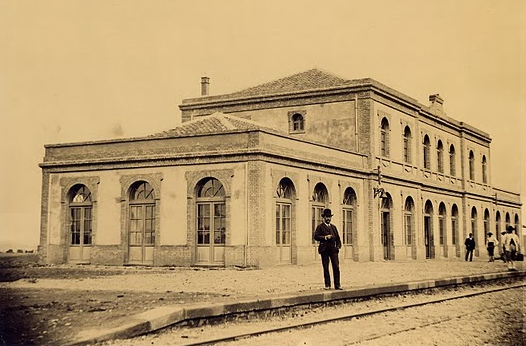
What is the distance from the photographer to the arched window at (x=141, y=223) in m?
23.5

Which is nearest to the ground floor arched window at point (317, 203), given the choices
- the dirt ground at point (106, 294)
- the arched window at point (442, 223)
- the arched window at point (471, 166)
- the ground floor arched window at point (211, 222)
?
the ground floor arched window at point (211, 222)

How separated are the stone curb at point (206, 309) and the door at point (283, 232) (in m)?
8.67

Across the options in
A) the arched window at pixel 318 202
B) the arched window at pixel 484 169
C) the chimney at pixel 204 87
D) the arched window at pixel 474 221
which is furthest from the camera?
the arched window at pixel 484 169

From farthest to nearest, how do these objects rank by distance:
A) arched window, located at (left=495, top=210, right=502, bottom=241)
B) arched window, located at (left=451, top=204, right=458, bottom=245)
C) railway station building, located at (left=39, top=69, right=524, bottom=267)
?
arched window, located at (left=495, top=210, right=502, bottom=241) < arched window, located at (left=451, top=204, right=458, bottom=245) < railway station building, located at (left=39, top=69, right=524, bottom=267)

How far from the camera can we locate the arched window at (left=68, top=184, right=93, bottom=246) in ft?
80.3

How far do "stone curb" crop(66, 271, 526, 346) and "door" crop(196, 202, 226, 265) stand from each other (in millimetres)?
8838

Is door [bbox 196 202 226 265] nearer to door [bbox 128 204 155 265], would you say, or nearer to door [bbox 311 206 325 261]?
door [bbox 128 204 155 265]

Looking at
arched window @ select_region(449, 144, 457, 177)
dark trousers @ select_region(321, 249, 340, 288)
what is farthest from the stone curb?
arched window @ select_region(449, 144, 457, 177)

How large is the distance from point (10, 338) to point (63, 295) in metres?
4.76

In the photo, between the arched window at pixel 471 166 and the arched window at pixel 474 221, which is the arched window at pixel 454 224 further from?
the arched window at pixel 471 166

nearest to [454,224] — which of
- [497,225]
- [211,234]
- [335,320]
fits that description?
[497,225]

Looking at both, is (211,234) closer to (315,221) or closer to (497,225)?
(315,221)

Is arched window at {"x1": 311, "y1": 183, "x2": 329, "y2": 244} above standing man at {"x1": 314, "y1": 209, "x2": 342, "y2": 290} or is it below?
above

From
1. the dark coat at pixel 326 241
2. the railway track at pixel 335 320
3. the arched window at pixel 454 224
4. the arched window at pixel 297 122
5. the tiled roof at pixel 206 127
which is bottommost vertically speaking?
the railway track at pixel 335 320
